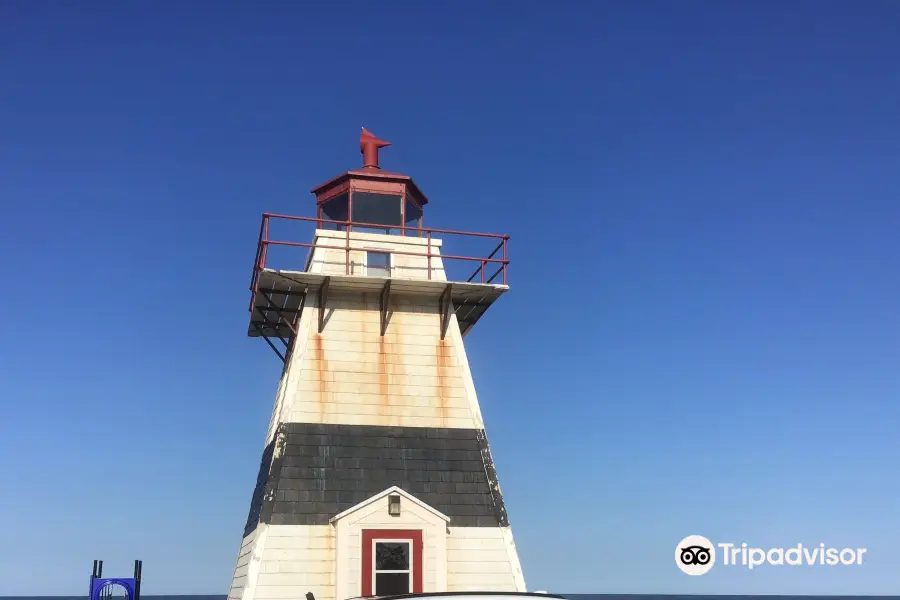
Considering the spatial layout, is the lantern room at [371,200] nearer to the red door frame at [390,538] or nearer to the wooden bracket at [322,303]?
the wooden bracket at [322,303]

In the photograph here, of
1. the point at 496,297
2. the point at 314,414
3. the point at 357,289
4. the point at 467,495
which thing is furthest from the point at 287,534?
the point at 496,297

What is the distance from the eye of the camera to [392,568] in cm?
1862

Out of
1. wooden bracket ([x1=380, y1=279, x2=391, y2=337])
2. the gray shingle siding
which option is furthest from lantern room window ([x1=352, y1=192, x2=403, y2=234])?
the gray shingle siding

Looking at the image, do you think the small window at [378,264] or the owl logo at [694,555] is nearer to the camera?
the small window at [378,264]

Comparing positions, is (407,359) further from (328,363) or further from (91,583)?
(91,583)

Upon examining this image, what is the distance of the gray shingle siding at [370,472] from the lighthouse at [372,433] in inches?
1.0

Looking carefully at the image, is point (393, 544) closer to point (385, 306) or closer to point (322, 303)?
point (385, 306)

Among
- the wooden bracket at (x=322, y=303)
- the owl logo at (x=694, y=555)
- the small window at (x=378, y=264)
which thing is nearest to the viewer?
the wooden bracket at (x=322, y=303)

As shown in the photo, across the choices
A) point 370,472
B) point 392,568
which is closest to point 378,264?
point 370,472

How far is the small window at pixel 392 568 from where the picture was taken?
1847cm

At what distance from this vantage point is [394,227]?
21750 mm

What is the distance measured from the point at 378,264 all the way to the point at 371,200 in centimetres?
173

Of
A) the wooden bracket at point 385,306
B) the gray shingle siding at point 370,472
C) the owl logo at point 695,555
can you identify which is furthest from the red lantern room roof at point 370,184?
the owl logo at point 695,555

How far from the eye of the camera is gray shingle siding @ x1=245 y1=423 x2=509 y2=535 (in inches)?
739
